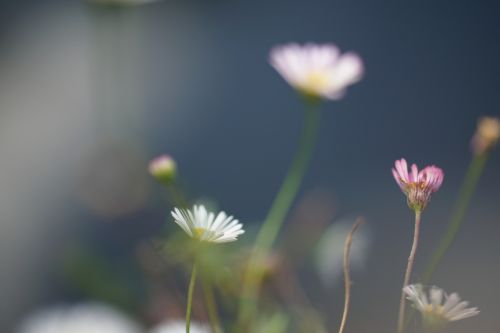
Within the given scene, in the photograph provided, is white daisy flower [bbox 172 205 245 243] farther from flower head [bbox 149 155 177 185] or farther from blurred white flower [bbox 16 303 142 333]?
blurred white flower [bbox 16 303 142 333]

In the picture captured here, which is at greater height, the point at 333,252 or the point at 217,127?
the point at 217,127

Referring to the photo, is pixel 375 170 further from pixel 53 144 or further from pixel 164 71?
pixel 53 144

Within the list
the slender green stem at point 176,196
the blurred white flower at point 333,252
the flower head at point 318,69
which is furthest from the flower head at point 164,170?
the blurred white flower at point 333,252

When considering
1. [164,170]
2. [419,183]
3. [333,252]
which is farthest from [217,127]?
[419,183]

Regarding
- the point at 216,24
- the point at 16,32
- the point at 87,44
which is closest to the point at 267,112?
the point at 216,24

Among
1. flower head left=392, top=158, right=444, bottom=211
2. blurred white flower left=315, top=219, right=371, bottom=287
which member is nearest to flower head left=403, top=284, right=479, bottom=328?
flower head left=392, top=158, right=444, bottom=211

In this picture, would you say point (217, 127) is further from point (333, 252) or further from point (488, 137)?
point (488, 137)
